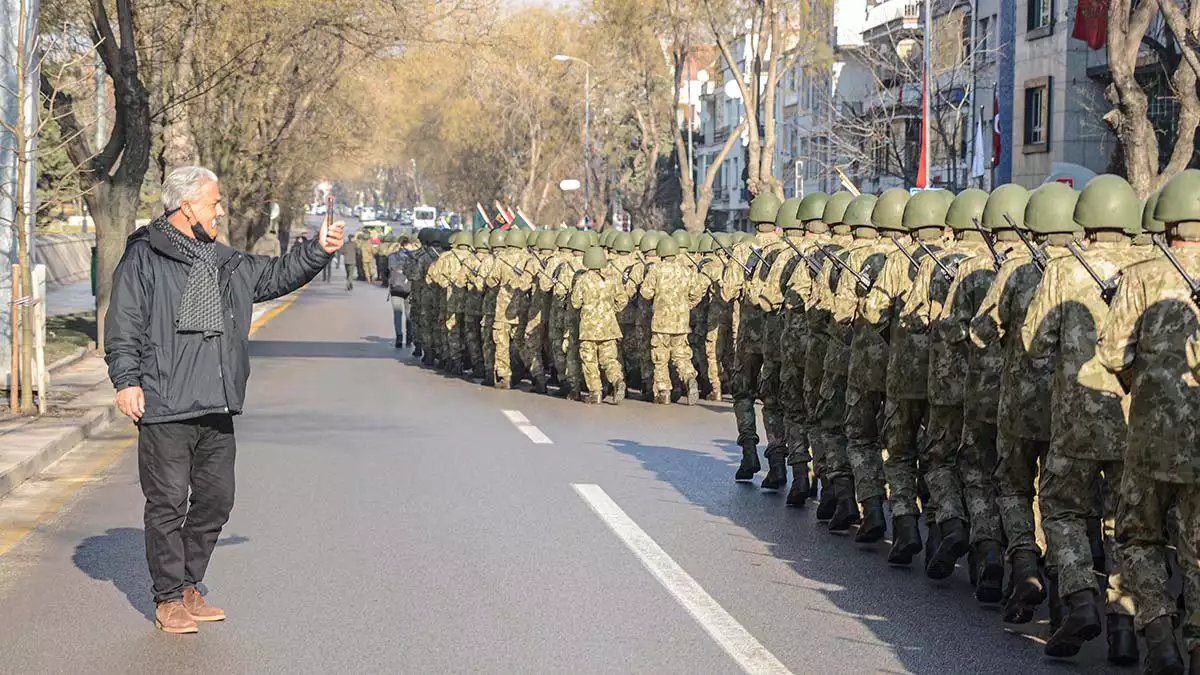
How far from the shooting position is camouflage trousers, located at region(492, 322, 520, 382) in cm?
2116

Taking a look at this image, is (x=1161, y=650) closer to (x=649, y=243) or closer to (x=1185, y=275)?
(x=1185, y=275)

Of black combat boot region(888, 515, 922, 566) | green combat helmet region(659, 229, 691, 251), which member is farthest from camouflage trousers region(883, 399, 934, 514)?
green combat helmet region(659, 229, 691, 251)

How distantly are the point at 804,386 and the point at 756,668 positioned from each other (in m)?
4.15

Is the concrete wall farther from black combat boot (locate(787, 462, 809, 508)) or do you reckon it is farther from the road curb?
black combat boot (locate(787, 462, 809, 508))

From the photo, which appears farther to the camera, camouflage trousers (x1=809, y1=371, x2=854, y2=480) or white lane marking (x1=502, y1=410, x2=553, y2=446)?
white lane marking (x1=502, y1=410, x2=553, y2=446)

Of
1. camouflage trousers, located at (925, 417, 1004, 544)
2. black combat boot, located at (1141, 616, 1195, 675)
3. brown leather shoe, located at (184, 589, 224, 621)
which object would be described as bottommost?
brown leather shoe, located at (184, 589, 224, 621)

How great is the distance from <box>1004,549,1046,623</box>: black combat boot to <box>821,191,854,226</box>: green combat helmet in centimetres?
377

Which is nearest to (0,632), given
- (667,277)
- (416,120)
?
(667,277)

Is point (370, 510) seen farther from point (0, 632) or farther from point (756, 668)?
point (756, 668)

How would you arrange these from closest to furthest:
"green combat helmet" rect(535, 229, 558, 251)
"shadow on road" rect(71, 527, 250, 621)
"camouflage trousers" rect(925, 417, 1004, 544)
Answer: "shadow on road" rect(71, 527, 250, 621)
"camouflage trousers" rect(925, 417, 1004, 544)
"green combat helmet" rect(535, 229, 558, 251)

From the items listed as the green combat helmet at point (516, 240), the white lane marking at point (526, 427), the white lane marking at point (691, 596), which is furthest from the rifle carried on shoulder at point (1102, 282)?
the green combat helmet at point (516, 240)

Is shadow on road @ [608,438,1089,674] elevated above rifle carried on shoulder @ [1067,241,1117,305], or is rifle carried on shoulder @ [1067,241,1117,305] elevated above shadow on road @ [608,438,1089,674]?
rifle carried on shoulder @ [1067,241,1117,305]

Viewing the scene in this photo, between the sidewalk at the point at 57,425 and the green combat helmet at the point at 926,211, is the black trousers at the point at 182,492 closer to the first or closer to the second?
the green combat helmet at the point at 926,211

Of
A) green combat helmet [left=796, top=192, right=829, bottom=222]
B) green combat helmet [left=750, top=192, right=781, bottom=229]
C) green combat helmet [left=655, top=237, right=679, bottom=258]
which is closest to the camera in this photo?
green combat helmet [left=796, top=192, right=829, bottom=222]
